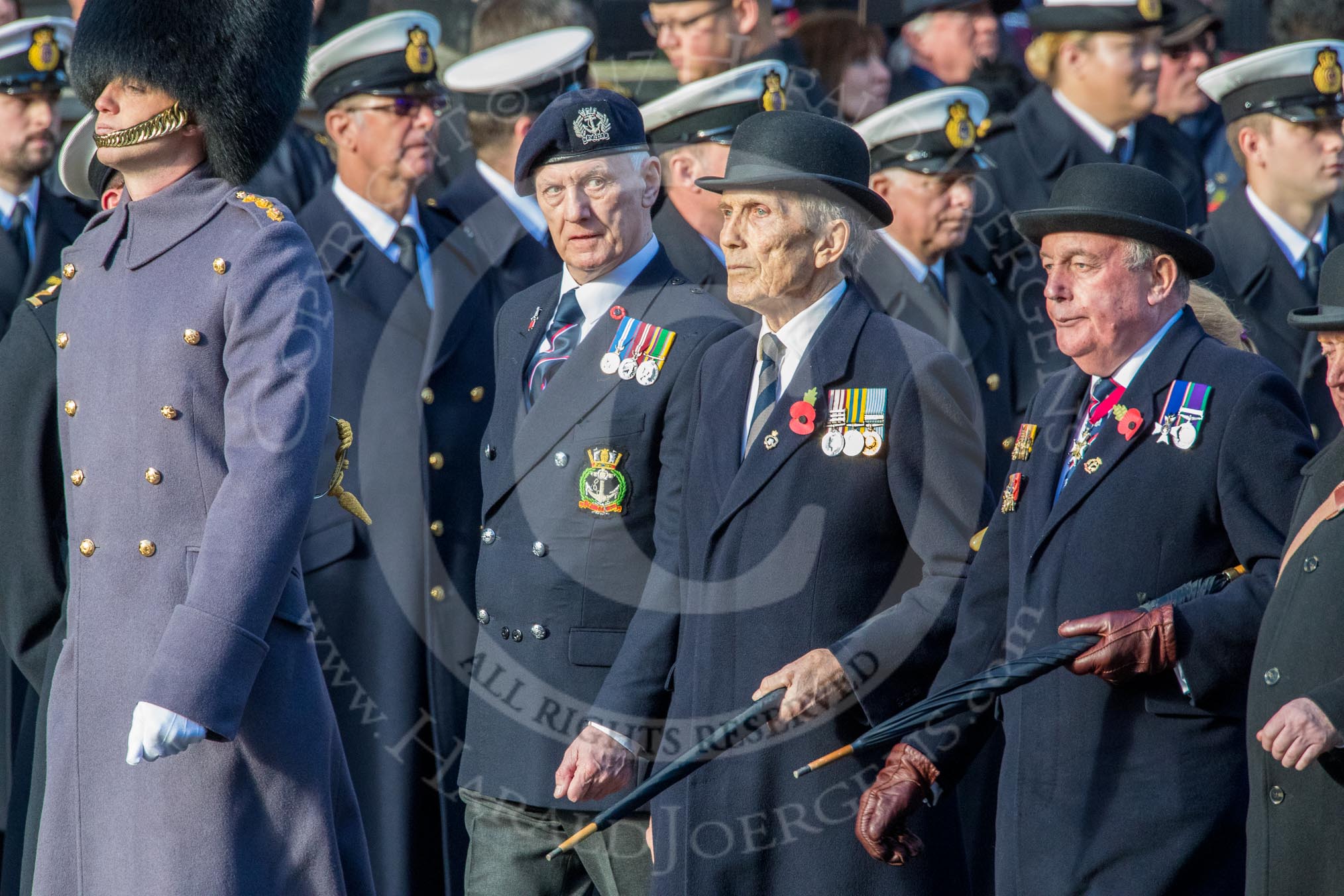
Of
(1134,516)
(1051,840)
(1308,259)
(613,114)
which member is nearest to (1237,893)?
(1051,840)

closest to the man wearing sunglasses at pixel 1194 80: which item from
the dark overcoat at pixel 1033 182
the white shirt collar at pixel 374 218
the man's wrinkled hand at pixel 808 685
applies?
the dark overcoat at pixel 1033 182

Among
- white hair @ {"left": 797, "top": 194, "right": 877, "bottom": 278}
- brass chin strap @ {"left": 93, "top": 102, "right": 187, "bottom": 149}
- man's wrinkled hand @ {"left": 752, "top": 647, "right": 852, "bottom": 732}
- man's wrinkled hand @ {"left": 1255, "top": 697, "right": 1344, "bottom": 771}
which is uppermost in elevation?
brass chin strap @ {"left": 93, "top": 102, "right": 187, "bottom": 149}

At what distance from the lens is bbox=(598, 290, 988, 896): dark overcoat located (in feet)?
14.2

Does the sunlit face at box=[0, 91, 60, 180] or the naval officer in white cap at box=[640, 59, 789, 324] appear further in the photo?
the sunlit face at box=[0, 91, 60, 180]

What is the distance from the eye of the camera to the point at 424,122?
22.4 feet

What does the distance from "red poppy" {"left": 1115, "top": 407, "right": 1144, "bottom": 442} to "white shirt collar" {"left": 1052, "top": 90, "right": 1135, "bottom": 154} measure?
3.74 meters

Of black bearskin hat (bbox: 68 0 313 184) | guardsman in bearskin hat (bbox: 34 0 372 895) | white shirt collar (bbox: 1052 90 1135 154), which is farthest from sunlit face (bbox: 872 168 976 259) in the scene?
guardsman in bearskin hat (bbox: 34 0 372 895)

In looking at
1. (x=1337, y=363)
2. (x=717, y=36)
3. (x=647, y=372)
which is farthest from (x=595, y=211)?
(x=717, y=36)

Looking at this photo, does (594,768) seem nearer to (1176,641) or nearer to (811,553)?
(811,553)

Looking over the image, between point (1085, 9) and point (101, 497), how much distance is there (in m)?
5.17

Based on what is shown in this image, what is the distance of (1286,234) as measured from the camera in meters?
7.12

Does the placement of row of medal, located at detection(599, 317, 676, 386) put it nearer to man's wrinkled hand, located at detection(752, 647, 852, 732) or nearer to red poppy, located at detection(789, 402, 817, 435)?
red poppy, located at detection(789, 402, 817, 435)

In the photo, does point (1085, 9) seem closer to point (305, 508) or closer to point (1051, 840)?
point (1051, 840)

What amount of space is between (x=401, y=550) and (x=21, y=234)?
6.81 ft
